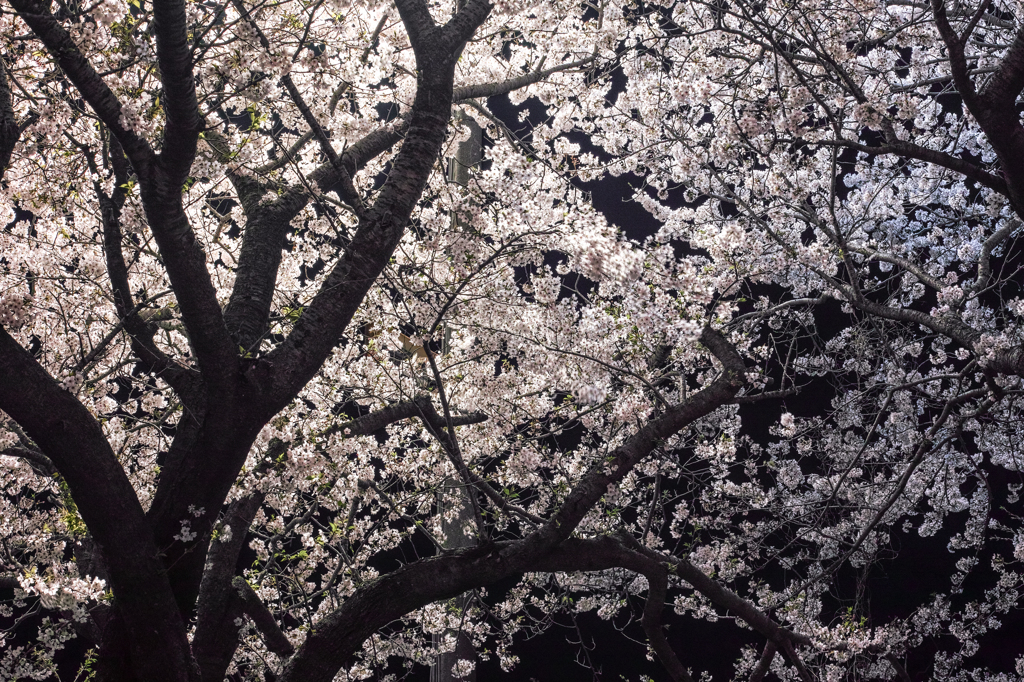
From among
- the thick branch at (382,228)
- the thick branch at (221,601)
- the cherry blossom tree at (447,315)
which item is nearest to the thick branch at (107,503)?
A: the cherry blossom tree at (447,315)

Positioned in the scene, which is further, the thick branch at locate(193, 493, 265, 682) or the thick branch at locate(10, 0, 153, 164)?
the thick branch at locate(193, 493, 265, 682)

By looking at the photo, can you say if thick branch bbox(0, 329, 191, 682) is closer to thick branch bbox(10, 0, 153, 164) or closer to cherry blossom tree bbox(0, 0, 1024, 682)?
cherry blossom tree bbox(0, 0, 1024, 682)

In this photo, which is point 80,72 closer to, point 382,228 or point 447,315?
point 382,228

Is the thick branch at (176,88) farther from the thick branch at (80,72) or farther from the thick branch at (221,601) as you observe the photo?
the thick branch at (221,601)

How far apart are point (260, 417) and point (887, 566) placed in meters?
5.05

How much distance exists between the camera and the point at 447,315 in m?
3.09

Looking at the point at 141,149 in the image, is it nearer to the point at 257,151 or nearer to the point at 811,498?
the point at 257,151

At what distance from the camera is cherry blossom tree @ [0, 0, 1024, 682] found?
7.14 feet

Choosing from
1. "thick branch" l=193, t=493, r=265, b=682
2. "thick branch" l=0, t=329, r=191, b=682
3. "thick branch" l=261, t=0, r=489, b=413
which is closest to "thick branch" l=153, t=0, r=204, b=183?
"thick branch" l=261, t=0, r=489, b=413

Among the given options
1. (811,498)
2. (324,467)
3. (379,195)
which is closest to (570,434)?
(811,498)

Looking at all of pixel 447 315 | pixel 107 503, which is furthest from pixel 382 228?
pixel 107 503

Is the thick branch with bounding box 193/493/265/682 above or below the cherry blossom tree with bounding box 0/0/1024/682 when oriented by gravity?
below

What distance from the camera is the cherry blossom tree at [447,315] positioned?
7.14 ft

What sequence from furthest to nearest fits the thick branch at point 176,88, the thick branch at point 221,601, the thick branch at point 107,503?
the thick branch at point 221,601, the thick branch at point 107,503, the thick branch at point 176,88
